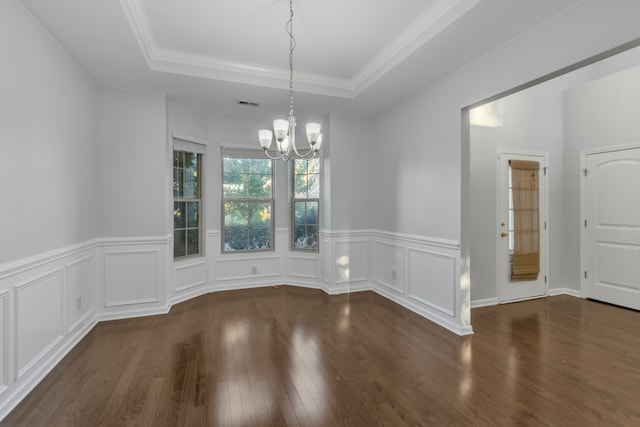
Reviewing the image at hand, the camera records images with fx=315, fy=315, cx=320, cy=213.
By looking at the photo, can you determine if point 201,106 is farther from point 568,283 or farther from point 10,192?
point 568,283

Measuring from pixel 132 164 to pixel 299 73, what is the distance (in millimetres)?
2340

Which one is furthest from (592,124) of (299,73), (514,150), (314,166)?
(299,73)

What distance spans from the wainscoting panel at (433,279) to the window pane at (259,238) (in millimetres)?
2423

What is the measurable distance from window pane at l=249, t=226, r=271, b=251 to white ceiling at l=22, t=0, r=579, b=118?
2.12 meters

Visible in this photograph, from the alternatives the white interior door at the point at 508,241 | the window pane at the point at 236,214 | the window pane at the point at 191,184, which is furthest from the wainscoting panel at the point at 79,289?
the white interior door at the point at 508,241

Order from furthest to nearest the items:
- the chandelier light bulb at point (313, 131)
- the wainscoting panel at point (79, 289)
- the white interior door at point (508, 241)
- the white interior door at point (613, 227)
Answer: the white interior door at point (508, 241), the white interior door at point (613, 227), the wainscoting panel at point (79, 289), the chandelier light bulb at point (313, 131)

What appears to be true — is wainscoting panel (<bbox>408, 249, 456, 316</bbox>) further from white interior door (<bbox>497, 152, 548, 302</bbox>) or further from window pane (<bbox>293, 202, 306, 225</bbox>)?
window pane (<bbox>293, 202, 306, 225</bbox>)

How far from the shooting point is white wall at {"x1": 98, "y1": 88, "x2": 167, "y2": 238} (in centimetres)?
377

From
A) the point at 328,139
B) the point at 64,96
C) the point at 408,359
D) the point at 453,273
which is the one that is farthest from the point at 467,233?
the point at 64,96

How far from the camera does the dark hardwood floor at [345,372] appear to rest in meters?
2.06

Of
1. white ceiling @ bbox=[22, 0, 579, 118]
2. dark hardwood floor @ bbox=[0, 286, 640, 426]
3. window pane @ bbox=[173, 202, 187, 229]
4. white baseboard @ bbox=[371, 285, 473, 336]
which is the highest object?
white ceiling @ bbox=[22, 0, 579, 118]

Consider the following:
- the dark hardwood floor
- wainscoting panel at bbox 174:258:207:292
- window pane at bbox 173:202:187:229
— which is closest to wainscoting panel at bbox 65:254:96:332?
the dark hardwood floor

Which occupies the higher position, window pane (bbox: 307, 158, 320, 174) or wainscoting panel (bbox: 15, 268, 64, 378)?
window pane (bbox: 307, 158, 320, 174)

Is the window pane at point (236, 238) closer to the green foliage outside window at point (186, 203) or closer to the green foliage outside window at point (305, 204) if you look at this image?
the green foliage outside window at point (186, 203)
